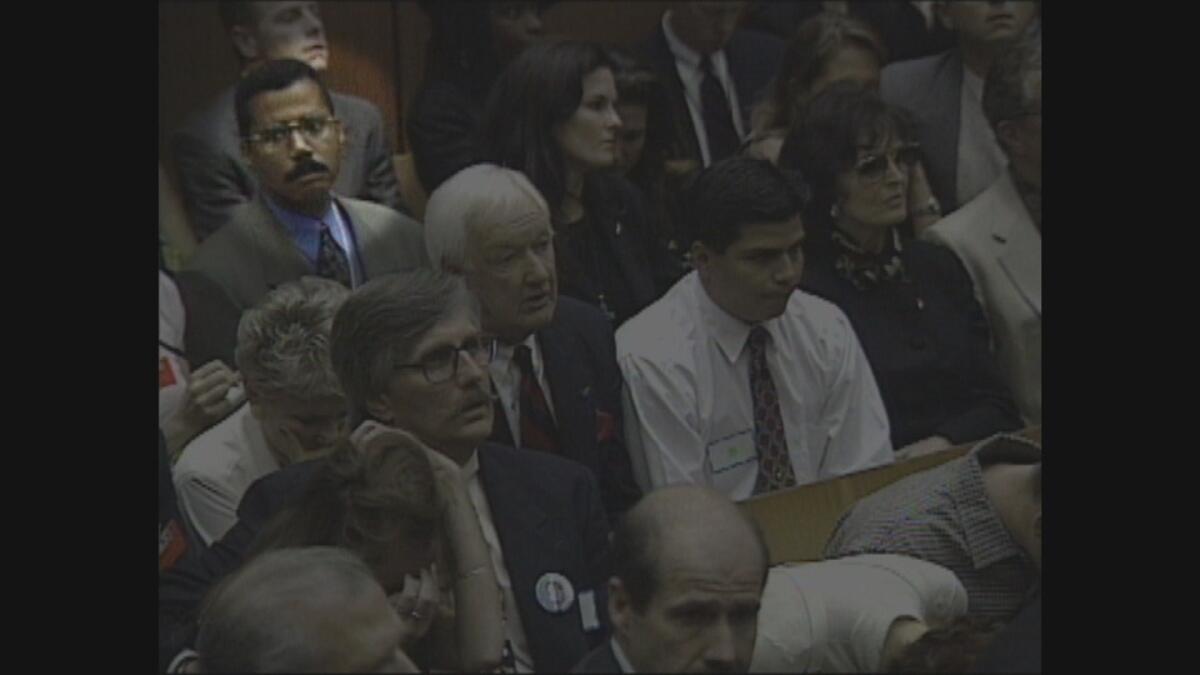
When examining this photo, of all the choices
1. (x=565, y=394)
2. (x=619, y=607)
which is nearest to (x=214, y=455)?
(x=565, y=394)

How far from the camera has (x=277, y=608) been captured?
11.5 ft

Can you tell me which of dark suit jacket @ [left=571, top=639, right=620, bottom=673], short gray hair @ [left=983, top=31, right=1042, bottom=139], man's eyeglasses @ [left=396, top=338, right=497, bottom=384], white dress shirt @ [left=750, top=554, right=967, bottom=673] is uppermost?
short gray hair @ [left=983, top=31, right=1042, bottom=139]

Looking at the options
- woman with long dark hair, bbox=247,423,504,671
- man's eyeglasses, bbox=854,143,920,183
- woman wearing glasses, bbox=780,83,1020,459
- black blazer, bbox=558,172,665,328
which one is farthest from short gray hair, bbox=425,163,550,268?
man's eyeglasses, bbox=854,143,920,183

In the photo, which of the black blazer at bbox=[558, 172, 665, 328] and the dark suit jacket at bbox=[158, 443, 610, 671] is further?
the black blazer at bbox=[558, 172, 665, 328]

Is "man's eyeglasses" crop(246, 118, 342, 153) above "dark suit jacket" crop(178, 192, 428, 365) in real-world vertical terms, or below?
above

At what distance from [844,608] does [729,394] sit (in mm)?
426

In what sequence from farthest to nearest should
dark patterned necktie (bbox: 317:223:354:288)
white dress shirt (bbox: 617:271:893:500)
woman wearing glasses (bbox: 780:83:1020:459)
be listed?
1. woman wearing glasses (bbox: 780:83:1020:459)
2. white dress shirt (bbox: 617:271:893:500)
3. dark patterned necktie (bbox: 317:223:354:288)

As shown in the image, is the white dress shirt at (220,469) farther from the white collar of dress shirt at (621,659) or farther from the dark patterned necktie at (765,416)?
the dark patterned necktie at (765,416)

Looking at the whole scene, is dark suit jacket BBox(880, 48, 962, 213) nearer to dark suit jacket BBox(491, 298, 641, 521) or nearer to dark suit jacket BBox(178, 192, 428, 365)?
dark suit jacket BBox(491, 298, 641, 521)

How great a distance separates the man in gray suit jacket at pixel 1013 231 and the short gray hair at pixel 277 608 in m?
1.26

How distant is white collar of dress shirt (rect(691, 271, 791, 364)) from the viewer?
13.4 feet

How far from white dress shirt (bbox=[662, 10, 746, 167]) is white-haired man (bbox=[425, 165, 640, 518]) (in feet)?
1.21

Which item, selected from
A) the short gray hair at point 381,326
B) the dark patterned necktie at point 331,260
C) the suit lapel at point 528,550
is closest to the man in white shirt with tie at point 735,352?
the suit lapel at point 528,550

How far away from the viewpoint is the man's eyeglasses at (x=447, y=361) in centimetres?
379
